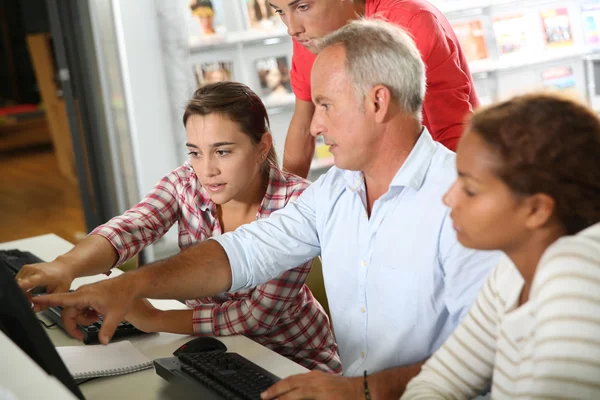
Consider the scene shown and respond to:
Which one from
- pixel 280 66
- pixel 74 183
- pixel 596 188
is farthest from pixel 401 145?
pixel 74 183

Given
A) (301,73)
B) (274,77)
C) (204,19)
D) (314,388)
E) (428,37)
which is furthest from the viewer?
(274,77)

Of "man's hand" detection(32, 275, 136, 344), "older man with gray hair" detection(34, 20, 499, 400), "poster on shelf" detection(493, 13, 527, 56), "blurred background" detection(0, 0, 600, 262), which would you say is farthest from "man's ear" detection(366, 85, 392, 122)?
"poster on shelf" detection(493, 13, 527, 56)

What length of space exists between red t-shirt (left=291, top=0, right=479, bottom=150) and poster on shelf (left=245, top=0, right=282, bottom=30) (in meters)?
2.06

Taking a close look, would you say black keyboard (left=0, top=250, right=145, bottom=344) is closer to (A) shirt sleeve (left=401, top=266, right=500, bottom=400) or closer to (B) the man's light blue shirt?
(B) the man's light blue shirt

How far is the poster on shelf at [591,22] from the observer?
4219mm

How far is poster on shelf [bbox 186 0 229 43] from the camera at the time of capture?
A: 3.90 metres

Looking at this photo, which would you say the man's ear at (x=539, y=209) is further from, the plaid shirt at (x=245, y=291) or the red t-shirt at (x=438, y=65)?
the red t-shirt at (x=438, y=65)

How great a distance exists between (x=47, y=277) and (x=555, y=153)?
3.63 ft

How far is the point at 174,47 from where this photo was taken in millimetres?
3941

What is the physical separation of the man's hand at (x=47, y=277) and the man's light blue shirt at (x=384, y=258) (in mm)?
363

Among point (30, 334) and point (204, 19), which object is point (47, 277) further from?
point (204, 19)

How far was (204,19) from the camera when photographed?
393cm

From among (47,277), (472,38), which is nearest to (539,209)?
(47,277)

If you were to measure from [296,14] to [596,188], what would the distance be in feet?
3.89
